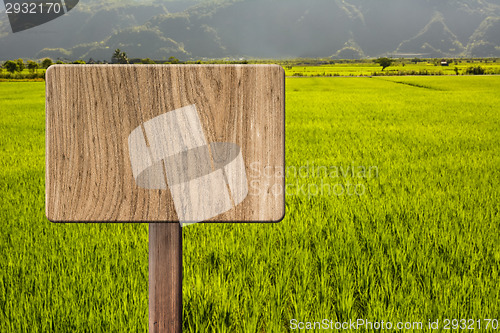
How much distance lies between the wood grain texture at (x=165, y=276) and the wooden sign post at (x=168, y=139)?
0.29 ft

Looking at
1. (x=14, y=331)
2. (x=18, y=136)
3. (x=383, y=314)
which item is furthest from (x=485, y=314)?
(x=18, y=136)

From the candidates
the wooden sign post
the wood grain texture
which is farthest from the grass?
the wooden sign post

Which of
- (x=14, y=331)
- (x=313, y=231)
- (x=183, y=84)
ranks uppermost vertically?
(x=183, y=84)

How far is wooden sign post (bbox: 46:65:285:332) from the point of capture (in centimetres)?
93

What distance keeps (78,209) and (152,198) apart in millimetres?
187

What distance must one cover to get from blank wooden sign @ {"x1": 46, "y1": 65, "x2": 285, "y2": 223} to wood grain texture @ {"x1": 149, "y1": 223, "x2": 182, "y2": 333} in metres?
0.11

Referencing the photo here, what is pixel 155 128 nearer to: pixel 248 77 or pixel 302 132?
pixel 248 77

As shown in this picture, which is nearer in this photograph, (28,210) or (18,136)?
(28,210)

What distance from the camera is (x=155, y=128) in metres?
0.92

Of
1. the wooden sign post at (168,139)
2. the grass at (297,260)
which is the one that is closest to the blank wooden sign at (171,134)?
the wooden sign post at (168,139)

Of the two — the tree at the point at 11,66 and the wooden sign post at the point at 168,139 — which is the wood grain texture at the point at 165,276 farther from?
the tree at the point at 11,66

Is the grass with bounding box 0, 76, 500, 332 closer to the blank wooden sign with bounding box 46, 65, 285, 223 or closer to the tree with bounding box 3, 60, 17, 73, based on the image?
the blank wooden sign with bounding box 46, 65, 285, 223

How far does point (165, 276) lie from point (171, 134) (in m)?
0.39

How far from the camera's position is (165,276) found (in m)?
1.07
